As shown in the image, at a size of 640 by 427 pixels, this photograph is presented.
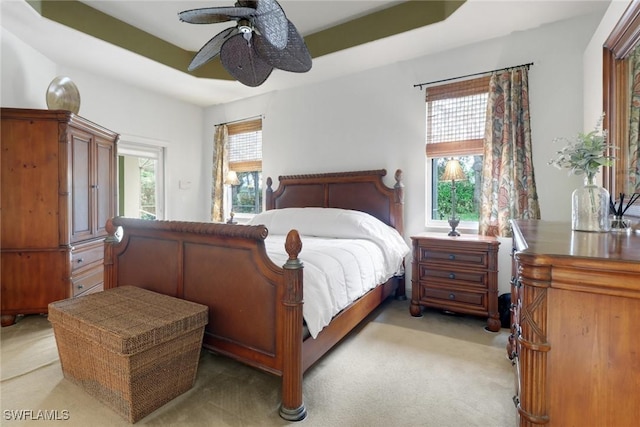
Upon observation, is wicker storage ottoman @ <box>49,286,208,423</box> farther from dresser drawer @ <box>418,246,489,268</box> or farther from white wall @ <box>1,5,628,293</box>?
white wall @ <box>1,5,628,293</box>

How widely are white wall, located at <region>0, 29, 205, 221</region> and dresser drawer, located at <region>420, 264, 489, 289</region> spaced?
3771 millimetres

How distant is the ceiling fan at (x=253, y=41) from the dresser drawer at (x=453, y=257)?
6.29 ft

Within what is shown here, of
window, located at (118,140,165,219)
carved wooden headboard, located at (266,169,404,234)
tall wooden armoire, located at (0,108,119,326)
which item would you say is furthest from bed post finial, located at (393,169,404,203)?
window, located at (118,140,165,219)

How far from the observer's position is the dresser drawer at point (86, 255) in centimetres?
289

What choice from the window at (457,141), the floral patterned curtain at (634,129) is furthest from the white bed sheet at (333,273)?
the floral patterned curtain at (634,129)

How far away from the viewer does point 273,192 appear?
436cm

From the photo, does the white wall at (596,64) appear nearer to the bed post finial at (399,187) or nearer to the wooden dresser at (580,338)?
the bed post finial at (399,187)

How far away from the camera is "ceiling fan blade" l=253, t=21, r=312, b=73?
192 cm

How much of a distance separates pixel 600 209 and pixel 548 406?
39.0 inches

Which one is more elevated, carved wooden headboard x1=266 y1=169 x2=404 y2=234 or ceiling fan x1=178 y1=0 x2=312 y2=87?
ceiling fan x1=178 y1=0 x2=312 y2=87

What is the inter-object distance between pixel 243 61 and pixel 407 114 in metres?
2.03

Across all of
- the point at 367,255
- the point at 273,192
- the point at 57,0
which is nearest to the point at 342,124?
the point at 273,192

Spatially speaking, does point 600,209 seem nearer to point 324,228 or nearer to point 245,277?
point 245,277

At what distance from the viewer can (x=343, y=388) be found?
1846 millimetres
